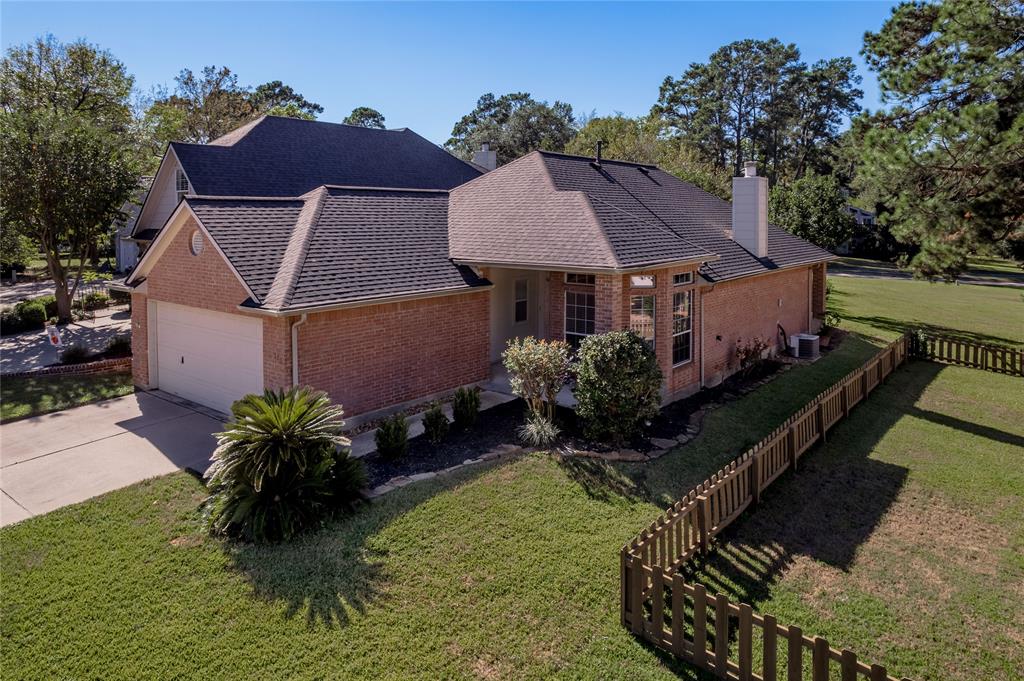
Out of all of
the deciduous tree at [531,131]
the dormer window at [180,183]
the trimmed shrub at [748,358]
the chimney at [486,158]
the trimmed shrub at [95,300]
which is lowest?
the trimmed shrub at [748,358]

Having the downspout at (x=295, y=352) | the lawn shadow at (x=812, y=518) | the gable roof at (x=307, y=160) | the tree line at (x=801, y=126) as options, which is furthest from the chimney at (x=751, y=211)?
the downspout at (x=295, y=352)

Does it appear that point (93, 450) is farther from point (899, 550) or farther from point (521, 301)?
point (899, 550)

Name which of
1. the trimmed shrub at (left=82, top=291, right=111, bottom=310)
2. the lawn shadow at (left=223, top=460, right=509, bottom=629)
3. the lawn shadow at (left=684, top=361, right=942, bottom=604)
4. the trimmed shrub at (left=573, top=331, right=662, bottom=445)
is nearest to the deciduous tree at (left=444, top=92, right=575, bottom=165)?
the trimmed shrub at (left=82, top=291, right=111, bottom=310)

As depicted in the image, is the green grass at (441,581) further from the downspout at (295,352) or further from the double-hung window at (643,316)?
the double-hung window at (643,316)

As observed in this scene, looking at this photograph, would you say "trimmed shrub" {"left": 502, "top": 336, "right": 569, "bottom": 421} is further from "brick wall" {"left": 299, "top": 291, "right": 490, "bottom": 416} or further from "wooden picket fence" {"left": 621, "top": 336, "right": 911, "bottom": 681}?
"wooden picket fence" {"left": 621, "top": 336, "right": 911, "bottom": 681}

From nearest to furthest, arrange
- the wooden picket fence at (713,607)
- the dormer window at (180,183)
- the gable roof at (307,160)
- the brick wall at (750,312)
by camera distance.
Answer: the wooden picket fence at (713,607) → the brick wall at (750,312) → the gable roof at (307,160) → the dormer window at (180,183)

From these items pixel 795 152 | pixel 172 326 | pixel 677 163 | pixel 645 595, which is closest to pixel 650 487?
pixel 645 595

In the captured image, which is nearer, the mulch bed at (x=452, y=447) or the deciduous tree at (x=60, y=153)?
the mulch bed at (x=452, y=447)
